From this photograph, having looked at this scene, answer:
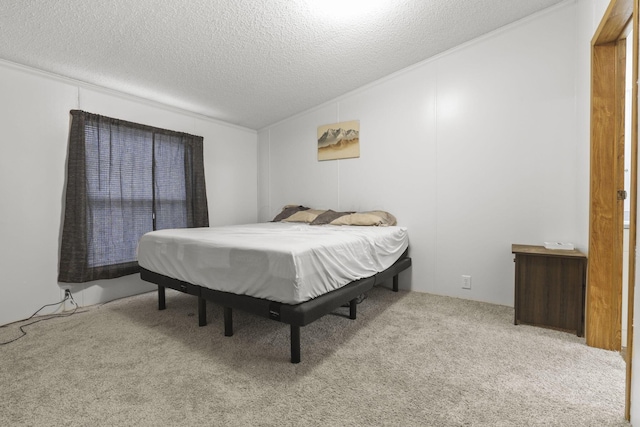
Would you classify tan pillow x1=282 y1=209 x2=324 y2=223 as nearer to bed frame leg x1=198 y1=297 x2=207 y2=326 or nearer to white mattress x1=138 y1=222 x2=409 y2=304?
white mattress x1=138 y1=222 x2=409 y2=304

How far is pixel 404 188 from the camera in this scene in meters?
3.41

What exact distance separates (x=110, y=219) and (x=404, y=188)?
3228mm

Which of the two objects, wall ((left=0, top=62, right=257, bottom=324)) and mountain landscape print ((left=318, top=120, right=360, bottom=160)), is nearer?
wall ((left=0, top=62, right=257, bottom=324))

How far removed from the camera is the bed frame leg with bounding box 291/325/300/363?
178cm

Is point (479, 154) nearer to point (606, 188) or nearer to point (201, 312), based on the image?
point (606, 188)

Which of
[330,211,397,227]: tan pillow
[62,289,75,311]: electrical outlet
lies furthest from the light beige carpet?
[330,211,397,227]: tan pillow

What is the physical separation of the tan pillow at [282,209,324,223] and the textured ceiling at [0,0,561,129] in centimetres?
158

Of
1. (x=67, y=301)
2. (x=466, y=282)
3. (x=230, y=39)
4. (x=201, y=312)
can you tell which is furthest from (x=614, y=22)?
(x=67, y=301)

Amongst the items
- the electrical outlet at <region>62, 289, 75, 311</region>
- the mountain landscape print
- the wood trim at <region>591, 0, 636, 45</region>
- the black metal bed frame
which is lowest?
the electrical outlet at <region>62, 289, 75, 311</region>

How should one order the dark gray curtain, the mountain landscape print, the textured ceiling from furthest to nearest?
the mountain landscape print, the dark gray curtain, the textured ceiling

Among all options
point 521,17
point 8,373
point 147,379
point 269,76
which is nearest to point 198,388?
point 147,379

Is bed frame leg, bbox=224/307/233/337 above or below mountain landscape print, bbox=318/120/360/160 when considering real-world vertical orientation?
below

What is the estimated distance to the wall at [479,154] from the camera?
2.57 m

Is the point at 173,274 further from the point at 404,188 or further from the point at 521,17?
the point at 521,17
